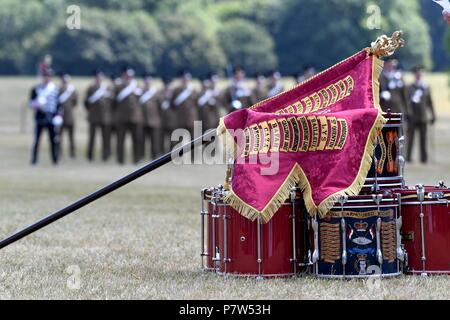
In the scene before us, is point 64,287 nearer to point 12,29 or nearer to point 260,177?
point 260,177

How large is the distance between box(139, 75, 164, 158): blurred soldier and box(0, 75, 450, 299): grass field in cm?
692

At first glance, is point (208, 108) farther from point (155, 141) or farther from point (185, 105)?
point (155, 141)

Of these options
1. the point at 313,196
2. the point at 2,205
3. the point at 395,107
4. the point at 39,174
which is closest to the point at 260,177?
the point at 313,196

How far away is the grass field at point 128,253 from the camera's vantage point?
7406mm

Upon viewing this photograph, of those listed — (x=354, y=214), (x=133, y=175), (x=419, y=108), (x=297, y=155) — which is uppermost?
(x=419, y=108)

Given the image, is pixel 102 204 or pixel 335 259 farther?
pixel 102 204

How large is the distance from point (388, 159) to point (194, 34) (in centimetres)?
5907

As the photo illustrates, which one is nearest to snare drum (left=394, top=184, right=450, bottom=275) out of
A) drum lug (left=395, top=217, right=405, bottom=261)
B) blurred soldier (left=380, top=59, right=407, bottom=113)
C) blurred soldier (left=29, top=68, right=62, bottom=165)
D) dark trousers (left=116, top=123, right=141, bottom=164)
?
drum lug (left=395, top=217, right=405, bottom=261)

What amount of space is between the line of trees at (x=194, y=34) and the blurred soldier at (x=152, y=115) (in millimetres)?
32437

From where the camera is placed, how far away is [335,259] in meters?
7.94

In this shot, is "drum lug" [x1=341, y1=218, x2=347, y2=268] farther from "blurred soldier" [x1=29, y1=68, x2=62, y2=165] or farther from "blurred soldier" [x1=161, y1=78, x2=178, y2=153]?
"blurred soldier" [x1=161, y1=78, x2=178, y2=153]

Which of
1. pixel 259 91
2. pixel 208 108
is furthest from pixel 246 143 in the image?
pixel 208 108

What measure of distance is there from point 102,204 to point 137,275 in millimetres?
6324

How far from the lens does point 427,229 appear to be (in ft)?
26.5
